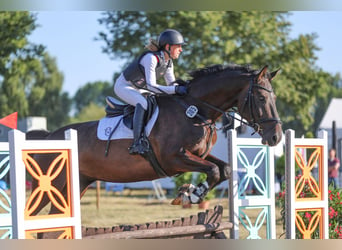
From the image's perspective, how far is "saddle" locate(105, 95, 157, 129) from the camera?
15.3 ft

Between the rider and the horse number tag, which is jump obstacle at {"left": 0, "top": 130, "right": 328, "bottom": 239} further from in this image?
the rider

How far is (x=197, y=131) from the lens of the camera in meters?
4.50

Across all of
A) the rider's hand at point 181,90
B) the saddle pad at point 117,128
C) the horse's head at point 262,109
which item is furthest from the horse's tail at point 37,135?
the horse's head at point 262,109

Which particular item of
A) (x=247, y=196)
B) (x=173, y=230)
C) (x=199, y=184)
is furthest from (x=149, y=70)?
(x=247, y=196)

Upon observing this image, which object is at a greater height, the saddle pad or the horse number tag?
the horse number tag

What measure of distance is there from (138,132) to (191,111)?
1.47 feet

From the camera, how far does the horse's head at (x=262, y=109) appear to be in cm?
434

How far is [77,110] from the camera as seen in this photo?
56031 millimetres

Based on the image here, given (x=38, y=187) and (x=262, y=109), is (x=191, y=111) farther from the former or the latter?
(x=38, y=187)

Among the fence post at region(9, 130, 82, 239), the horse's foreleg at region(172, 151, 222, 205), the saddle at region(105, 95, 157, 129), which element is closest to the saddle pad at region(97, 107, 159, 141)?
the saddle at region(105, 95, 157, 129)

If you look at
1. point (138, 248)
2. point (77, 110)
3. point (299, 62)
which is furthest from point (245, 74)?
point (77, 110)

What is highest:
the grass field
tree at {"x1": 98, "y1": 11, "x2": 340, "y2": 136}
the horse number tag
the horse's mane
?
tree at {"x1": 98, "y1": 11, "x2": 340, "y2": 136}

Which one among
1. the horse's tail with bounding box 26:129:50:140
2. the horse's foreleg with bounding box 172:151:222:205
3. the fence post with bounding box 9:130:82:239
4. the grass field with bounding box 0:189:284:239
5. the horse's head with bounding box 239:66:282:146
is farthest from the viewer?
the grass field with bounding box 0:189:284:239

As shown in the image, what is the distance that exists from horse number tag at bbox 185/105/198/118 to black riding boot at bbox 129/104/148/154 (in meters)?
0.36
